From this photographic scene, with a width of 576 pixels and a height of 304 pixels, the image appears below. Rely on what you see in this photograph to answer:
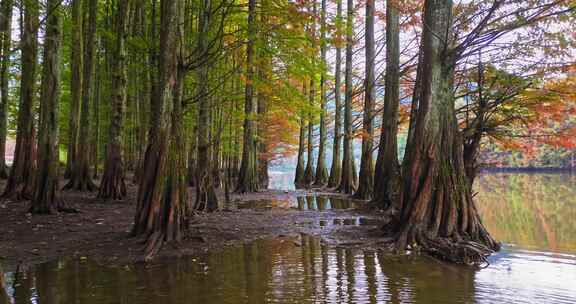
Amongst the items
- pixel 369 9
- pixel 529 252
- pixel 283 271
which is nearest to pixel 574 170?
pixel 369 9

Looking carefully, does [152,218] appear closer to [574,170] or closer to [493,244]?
[493,244]

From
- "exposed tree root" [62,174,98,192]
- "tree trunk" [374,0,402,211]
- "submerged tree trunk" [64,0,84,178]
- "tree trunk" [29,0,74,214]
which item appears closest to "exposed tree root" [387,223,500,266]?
"tree trunk" [374,0,402,211]

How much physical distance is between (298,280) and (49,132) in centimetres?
671

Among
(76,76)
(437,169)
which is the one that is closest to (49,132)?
(76,76)

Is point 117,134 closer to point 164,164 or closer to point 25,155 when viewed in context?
point 25,155

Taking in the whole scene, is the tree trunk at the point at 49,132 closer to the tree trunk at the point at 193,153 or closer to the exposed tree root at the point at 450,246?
the tree trunk at the point at 193,153

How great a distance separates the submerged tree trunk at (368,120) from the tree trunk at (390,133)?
208 cm

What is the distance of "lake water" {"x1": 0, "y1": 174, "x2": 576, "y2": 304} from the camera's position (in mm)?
4207

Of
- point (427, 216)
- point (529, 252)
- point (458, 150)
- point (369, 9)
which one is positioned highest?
point (369, 9)

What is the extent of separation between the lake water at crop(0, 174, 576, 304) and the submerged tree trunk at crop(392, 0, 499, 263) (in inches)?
25.9

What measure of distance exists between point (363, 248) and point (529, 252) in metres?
2.72

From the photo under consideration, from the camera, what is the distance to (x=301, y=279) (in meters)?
4.84

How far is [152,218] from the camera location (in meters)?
6.45

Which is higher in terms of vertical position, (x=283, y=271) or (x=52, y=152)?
(x=52, y=152)
